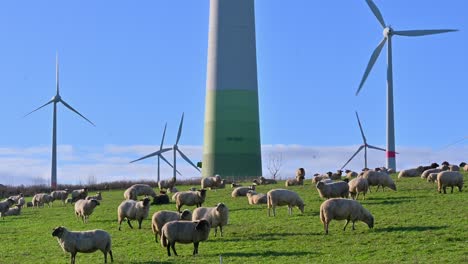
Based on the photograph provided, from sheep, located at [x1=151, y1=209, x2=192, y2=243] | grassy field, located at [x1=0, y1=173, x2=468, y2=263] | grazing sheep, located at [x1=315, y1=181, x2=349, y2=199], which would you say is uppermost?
grazing sheep, located at [x1=315, y1=181, x2=349, y2=199]

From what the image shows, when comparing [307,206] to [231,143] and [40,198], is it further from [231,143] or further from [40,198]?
[231,143]

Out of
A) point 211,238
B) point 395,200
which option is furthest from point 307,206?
point 211,238

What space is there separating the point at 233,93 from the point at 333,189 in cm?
5305

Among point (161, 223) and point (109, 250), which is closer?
point (109, 250)

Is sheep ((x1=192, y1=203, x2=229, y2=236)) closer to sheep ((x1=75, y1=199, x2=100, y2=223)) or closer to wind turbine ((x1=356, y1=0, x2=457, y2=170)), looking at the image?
sheep ((x1=75, y1=199, x2=100, y2=223))

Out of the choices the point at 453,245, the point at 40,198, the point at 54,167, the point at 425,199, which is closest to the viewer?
the point at 453,245

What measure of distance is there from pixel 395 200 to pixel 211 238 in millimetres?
11430

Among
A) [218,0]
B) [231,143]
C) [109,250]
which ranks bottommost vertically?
[109,250]

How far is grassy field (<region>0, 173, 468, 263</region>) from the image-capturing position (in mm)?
22953

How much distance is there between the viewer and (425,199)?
35.5 meters

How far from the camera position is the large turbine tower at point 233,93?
88.2 m

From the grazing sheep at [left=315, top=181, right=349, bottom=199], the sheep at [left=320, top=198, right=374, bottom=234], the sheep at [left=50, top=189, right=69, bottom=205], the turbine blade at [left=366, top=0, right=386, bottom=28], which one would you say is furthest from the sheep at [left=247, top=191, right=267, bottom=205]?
the turbine blade at [left=366, top=0, right=386, bottom=28]

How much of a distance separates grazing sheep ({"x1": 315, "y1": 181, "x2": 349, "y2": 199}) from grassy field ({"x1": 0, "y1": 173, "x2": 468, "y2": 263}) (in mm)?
818

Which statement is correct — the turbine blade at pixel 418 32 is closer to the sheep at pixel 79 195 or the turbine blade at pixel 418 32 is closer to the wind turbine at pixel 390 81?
the wind turbine at pixel 390 81
